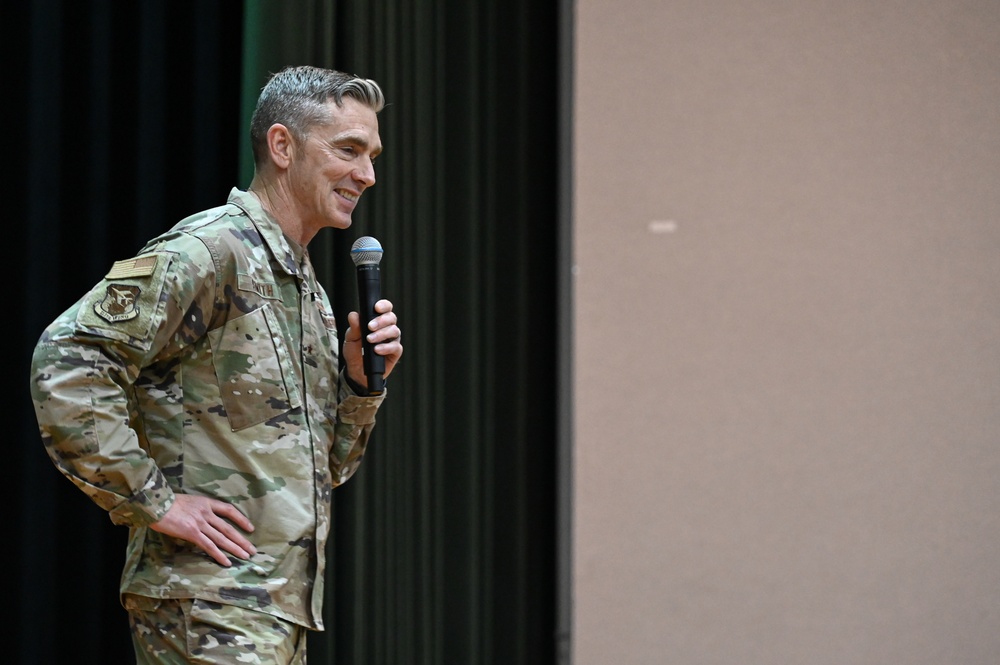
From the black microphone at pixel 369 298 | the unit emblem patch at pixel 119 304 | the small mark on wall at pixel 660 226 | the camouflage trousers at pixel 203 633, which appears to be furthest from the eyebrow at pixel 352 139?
the small mark on wall at pixel 660 226

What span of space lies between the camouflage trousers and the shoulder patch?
18.4 inches

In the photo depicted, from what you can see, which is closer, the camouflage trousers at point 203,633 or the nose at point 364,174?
the camouflage trousers at point 203,633

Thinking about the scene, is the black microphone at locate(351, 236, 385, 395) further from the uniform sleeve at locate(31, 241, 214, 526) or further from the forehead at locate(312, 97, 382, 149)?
the uniform sleeve at locate(31, 241, 214, 526)

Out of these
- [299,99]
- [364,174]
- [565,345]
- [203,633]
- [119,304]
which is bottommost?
[203,633]

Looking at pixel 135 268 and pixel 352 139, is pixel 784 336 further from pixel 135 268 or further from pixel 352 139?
pixel 135 268

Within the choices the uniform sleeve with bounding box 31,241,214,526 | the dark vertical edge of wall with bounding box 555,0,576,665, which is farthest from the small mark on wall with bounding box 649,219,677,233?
the uniform sleeve with bounding box 31,241,214,526

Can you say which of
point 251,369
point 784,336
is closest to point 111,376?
point 251,369

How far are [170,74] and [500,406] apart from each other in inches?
51.8

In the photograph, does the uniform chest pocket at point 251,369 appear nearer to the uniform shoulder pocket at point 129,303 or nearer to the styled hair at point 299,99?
the uniform shoulder pocket at point 129,303

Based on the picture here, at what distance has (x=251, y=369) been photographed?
5.45 feet

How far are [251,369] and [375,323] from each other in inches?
8.2

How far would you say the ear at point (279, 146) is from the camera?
1839 millimetres

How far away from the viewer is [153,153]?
8.34ft

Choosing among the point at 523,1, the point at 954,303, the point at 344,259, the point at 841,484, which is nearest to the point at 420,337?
the point at 344,259
